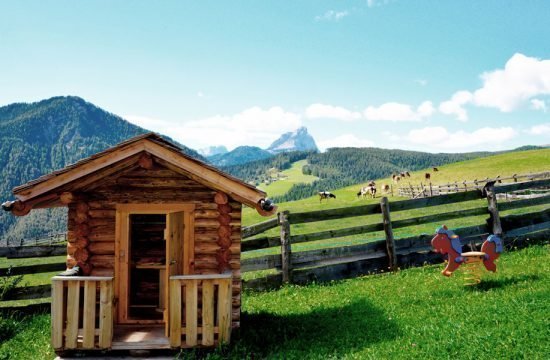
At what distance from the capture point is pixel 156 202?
8867mm

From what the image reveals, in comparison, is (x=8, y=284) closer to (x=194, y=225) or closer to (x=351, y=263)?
(x=194, y=225)

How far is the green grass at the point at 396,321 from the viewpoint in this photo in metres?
6.75

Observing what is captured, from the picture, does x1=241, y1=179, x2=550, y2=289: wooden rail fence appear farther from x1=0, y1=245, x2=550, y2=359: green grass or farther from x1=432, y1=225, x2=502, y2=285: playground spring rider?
x1=432, y1=225, x2=502, y2=285: playground spring rider

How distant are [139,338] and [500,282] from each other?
7.95 metres

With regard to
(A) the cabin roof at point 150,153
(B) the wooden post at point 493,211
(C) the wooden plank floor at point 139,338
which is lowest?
(C) the wooden plank floor at point 139,338

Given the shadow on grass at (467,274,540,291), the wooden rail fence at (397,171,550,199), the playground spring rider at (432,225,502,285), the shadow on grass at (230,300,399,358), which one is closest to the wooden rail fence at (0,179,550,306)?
the shadow on grass at (230,300,399,358)

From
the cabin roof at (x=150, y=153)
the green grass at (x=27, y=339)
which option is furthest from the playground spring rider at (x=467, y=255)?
the green grass at (x=27, y=339)

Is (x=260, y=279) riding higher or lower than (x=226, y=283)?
lower

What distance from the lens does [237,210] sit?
8930 mm

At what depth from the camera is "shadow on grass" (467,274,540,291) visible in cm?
955

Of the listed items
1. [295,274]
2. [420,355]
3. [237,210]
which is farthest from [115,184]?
[420,355]

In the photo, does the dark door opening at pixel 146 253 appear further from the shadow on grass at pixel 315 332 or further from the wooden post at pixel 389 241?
the wooden post at pixel 389 241

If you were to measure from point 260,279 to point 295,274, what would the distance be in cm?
105

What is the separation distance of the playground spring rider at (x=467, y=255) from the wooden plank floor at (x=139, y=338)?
6.39 metres
